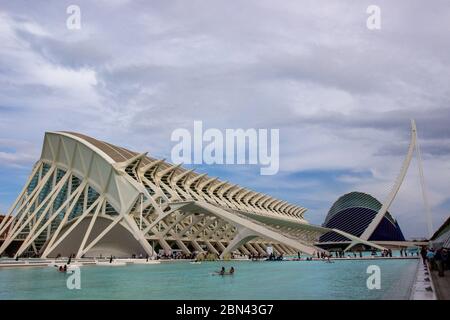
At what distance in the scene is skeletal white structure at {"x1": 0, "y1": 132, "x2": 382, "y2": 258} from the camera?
164 feet

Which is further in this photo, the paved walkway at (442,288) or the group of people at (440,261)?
the group of people at (440,261)

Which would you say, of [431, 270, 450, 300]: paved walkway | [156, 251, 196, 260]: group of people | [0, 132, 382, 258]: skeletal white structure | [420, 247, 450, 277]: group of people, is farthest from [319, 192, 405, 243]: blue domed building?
[431, 270, 450, 300]: paved walkway

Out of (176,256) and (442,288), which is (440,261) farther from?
(176,256)

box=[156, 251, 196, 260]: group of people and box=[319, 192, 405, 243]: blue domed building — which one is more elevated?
box=[319, 192, 405, 243]: blue domed building

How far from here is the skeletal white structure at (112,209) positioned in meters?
49.9

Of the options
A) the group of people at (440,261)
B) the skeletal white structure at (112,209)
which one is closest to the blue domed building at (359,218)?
the skeletal white structure at (112,209)

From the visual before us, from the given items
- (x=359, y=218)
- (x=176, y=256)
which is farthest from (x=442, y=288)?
(x=359, y=218)

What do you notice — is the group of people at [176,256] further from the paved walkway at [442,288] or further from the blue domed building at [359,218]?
the blue domed building at [359,218]

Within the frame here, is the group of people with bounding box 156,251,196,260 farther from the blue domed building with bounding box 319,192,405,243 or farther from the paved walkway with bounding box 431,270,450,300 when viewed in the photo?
the blue domed building with bounding box 319,192,405,243

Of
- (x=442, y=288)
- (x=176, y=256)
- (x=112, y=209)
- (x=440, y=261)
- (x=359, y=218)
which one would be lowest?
(x=442, y=288)

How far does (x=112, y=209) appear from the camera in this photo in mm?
54031
